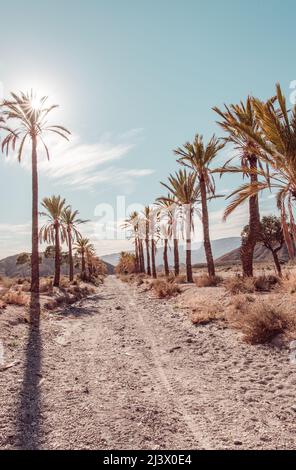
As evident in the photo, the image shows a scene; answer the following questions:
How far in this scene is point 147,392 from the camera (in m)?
5.71

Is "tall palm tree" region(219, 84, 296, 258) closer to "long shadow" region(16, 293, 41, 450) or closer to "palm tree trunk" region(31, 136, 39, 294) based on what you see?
"long shadow" region(16, 293, 41, 450)

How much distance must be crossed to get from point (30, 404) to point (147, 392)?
182cm

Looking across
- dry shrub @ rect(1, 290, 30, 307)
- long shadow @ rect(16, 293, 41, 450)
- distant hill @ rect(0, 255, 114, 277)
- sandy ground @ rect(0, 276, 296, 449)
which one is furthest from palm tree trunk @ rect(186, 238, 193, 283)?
distant hill @ rect(0, 255, 114, 277)

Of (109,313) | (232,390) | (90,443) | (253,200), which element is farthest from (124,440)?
(253,200)

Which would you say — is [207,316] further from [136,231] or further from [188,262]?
[136,231]

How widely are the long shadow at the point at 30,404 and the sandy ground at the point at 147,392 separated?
13mm

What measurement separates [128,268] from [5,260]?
103706 mm

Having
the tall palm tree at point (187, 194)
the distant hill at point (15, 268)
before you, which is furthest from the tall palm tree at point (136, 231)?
the distant hill at point (15, 268)

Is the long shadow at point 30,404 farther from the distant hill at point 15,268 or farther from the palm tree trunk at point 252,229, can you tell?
the distant hill at point 15,268

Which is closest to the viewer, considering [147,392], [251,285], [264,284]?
[147,392]

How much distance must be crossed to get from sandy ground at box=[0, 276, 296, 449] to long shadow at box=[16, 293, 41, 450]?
1 centimetres

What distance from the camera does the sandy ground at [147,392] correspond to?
4.13 m

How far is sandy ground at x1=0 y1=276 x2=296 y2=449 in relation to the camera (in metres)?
4.13

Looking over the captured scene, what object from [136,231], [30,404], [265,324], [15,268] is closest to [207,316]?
[265,324]
